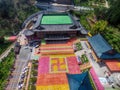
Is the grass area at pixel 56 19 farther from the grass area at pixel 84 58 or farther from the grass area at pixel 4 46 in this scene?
the grass area at pixel 84 58

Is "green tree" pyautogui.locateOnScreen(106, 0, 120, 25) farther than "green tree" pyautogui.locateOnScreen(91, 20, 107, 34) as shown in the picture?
Yes

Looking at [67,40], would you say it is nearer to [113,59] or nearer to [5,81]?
[113,59]

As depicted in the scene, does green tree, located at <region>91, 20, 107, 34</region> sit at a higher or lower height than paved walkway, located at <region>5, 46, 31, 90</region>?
higher

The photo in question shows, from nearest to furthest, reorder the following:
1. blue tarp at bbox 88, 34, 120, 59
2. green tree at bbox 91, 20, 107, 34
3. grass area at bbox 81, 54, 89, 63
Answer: blue tarp at bbox 88, 34, 120, 59 < grass area at bbox 81, 54, 89, 63 < green tree at bbox 91, 20, 107, 34

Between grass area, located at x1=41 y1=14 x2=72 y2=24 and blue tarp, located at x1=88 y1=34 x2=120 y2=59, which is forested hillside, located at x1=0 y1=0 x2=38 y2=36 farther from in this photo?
blue tarp, located at x1=88 y1=34 x2=120 y2=59

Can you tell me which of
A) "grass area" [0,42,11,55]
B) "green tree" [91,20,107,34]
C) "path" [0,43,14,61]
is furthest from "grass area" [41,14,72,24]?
"grass area" [0,42,11,55]

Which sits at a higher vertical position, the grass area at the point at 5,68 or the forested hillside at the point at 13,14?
the forested hillside at the point at 13,14

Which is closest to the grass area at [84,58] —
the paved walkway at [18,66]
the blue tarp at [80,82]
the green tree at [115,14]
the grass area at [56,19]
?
the blue tarp at [80,82]
